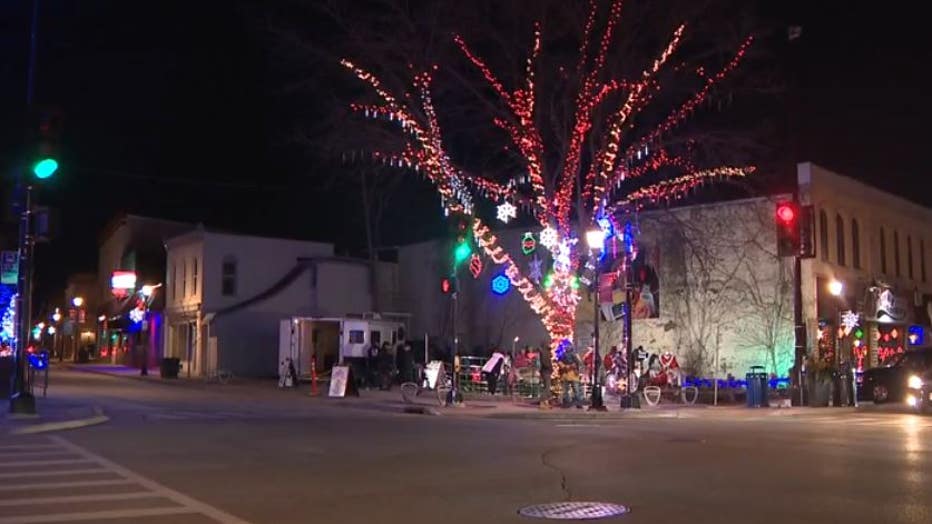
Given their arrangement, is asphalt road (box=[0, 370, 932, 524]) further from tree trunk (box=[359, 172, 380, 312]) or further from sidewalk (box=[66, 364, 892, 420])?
tree trunk (box=[359, 172, 380, 312])

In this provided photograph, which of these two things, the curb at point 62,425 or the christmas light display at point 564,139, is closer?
the curb at point 62,425

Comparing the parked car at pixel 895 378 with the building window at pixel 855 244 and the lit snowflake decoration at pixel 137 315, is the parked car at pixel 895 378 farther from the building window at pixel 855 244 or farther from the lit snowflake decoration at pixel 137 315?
the lit snowflake decoration at pixel 137 315

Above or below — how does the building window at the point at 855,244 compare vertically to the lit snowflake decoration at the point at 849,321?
above

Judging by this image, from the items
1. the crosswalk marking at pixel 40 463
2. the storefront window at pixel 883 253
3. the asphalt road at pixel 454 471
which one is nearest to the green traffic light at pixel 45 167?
the asphalt road at pixel 454 471

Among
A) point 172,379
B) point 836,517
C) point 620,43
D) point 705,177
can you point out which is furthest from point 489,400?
point 836,517

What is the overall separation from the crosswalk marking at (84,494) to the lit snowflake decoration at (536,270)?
24056 mm

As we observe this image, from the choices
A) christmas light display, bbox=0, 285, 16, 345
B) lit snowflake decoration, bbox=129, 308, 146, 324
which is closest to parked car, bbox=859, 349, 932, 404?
christmas light display, bbox=0, 285, 16, 345

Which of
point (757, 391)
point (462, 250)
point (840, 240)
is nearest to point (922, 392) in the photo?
point (757, 391)

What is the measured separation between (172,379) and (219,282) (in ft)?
17.4

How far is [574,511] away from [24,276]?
14.7 m

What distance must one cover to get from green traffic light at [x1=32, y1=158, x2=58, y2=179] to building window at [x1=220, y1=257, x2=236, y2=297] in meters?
25.5

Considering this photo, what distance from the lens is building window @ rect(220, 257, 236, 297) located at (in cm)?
4353

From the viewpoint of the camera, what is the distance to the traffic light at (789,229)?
2464 centimetres

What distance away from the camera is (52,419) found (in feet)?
62.2
